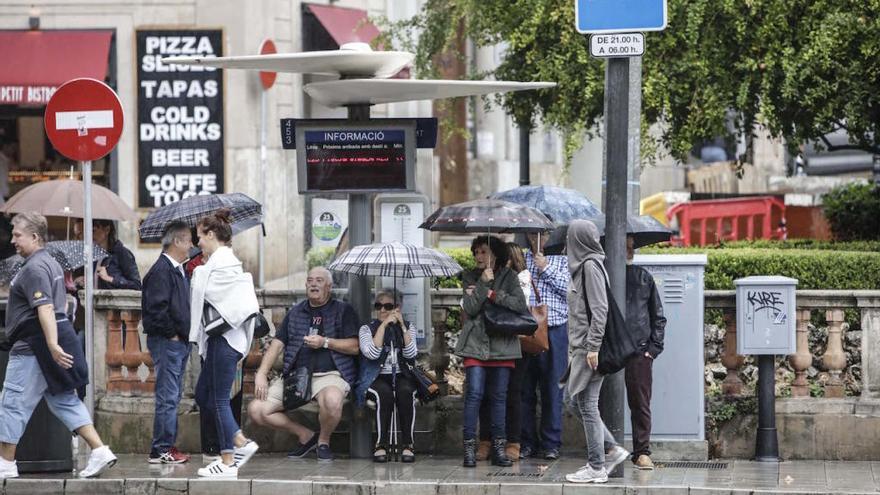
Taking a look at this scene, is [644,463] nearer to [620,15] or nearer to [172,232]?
[620,15]

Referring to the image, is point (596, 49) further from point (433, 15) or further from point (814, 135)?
point (433, 15)

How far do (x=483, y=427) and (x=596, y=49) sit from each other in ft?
10.3

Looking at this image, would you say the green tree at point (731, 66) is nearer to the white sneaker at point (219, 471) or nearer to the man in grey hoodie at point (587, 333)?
the man in grey hoodie at point (587, 333)

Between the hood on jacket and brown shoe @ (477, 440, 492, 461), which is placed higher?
the hood on jacket

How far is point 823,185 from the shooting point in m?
33.4

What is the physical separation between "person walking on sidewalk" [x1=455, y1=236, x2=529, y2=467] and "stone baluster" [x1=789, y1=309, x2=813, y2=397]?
2241 mm

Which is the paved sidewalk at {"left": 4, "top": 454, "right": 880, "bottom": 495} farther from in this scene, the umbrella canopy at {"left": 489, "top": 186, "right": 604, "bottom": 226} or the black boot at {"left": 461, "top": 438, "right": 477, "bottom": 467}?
the umbrella canopy at {"left": 489, "top": 186, "right": 604, "bottom": 226}

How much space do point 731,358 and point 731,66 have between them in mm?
6011

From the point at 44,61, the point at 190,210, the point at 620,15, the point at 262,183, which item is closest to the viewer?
the point at 620,15

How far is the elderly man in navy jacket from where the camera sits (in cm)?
1241

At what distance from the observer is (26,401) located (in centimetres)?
1184

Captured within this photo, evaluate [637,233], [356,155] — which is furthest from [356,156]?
[637,233]

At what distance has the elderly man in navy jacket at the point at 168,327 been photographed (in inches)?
489

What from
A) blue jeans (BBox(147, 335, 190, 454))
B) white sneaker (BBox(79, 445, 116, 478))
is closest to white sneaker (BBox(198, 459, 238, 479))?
white sneaker (BBox(79, 445, 116, 478))
